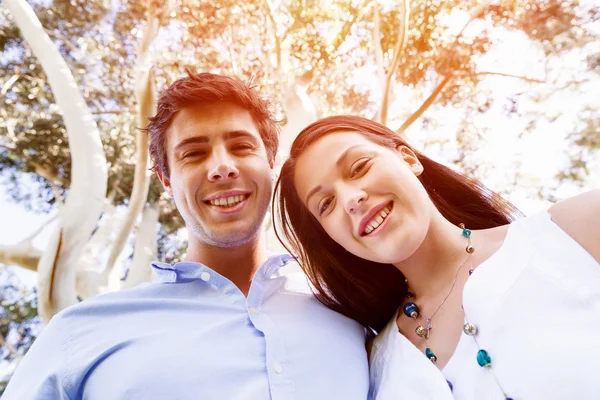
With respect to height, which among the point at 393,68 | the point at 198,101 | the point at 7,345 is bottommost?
the point at 7,345

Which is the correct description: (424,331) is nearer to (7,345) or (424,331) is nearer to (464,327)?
(464,327)

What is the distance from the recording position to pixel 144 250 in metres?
6.44

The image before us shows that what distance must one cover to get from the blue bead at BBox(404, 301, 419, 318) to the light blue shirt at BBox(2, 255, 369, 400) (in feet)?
0.63

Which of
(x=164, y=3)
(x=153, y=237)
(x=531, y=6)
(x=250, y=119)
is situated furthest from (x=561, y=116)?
(x=250, y=119)

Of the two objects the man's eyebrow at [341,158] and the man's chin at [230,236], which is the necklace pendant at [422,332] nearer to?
the man's eyebrow at [341,158]

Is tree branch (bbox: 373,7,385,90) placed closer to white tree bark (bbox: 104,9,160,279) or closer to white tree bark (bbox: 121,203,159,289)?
white tree bark (bbox: 104,9,160,279)

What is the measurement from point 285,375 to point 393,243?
0.47 m

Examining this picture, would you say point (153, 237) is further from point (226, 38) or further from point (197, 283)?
point (197, 283)

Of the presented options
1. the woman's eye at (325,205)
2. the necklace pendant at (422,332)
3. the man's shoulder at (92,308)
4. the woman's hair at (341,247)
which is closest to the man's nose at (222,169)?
the woman's hair at (341,247)

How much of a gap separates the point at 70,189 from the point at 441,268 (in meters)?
3.59

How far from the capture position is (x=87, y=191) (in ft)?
13.3

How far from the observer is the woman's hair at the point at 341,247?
1.74 meters

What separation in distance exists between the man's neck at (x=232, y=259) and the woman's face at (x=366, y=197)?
1.47 feet

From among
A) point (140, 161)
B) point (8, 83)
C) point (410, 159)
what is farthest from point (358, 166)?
point (8, 83)
